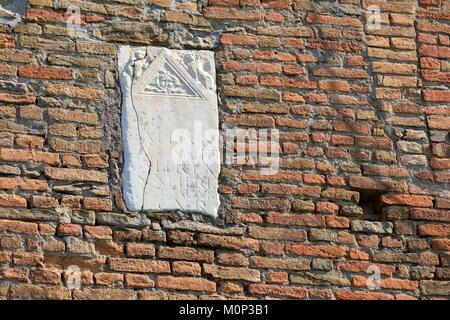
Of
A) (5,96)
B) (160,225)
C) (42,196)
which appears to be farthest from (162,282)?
(5,96)

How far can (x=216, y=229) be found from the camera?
608 cm

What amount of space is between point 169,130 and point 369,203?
99cm

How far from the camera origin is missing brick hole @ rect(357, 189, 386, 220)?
6307mm

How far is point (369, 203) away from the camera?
634 centimetres

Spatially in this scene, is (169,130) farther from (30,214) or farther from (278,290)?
(278,290)

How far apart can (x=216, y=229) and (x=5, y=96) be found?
→ 1.11 m

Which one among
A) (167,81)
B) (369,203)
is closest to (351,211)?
(369,203)

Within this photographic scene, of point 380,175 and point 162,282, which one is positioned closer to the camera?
point 162,282

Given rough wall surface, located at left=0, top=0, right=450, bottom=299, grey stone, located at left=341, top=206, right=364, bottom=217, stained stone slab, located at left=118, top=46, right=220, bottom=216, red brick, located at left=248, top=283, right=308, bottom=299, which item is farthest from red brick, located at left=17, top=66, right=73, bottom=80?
grey stone, located at left=341, top=206, right=364, bottom=217

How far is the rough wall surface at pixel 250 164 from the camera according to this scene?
5.95m

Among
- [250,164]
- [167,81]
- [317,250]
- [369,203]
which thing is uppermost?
[167,81]
